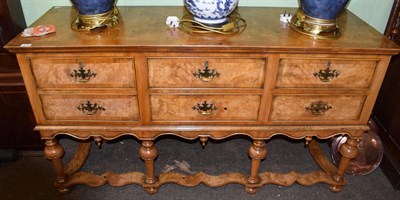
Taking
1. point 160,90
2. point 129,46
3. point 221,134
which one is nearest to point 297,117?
point 221,134

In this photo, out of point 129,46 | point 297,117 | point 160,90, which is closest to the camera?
point 129,46

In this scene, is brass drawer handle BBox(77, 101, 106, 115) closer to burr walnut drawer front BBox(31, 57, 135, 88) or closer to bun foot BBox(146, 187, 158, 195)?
burr walnut drawer front BBox(31, 57, 135, 88)

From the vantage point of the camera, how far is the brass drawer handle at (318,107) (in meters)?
1.36

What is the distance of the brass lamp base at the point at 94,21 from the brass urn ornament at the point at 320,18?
0.77m

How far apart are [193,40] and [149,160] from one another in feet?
2.10

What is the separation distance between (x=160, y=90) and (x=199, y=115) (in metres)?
0.20

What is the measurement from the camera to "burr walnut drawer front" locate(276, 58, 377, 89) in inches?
49.3

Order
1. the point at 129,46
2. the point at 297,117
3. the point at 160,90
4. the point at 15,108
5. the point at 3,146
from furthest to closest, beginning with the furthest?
the point at 3,146 < the point at 15,108 < the point at 297,117 < the point at 160,90 < the point at 129,46

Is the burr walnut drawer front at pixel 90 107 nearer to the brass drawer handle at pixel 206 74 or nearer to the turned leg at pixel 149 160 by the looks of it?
the turned leg at pixel 149 160

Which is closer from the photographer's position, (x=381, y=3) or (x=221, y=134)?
(x=221, y=134)

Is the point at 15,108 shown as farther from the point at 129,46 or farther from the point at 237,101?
the point at 237,101

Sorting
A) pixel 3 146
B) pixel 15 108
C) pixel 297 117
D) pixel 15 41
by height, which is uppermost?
pixel 15 41

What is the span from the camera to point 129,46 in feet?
3.87

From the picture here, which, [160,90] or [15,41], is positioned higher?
[15,41]
